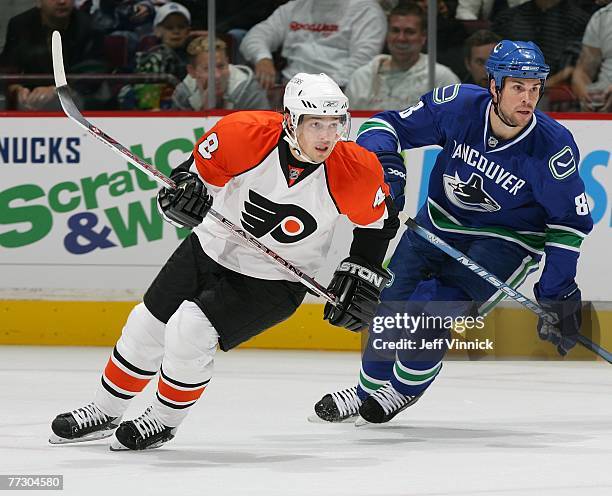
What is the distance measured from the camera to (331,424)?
432 centimetres

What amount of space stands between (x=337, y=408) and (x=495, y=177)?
0.81 metres

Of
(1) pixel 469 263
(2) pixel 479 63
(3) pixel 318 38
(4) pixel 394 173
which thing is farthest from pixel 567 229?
(3) pixel 318 38

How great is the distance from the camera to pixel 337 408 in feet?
14.2

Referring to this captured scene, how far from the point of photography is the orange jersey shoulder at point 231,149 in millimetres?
3629

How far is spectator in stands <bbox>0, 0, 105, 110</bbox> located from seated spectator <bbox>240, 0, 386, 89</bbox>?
0.65 m

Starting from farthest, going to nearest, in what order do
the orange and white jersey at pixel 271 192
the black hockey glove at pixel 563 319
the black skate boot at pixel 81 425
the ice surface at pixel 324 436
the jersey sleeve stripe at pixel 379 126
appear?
1. the jersey sleeve stripe at pixel 379 126
2. the black hockey glove at pixel 563 319
3. the black skate boot at pixel 81 425
4. the orange and white jersey at pixel 271 192
5. the ice surface at pixel 324 436

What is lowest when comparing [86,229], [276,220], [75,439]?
[86,229]

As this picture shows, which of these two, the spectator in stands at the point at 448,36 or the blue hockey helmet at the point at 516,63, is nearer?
the blue hockey helmet at the point at 516,63

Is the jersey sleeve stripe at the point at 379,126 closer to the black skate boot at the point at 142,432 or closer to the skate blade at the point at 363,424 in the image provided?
the skate blade at the point at 363,424

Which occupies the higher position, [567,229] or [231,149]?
[231,149]

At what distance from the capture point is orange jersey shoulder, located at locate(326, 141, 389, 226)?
367 cm

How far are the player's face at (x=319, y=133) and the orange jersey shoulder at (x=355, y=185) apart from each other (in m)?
0.09

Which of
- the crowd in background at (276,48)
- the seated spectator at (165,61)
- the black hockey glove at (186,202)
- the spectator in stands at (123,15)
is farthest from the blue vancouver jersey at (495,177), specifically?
the spectator in stands at (123,15)

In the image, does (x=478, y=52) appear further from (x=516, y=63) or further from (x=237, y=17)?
(x=516, y=63)
